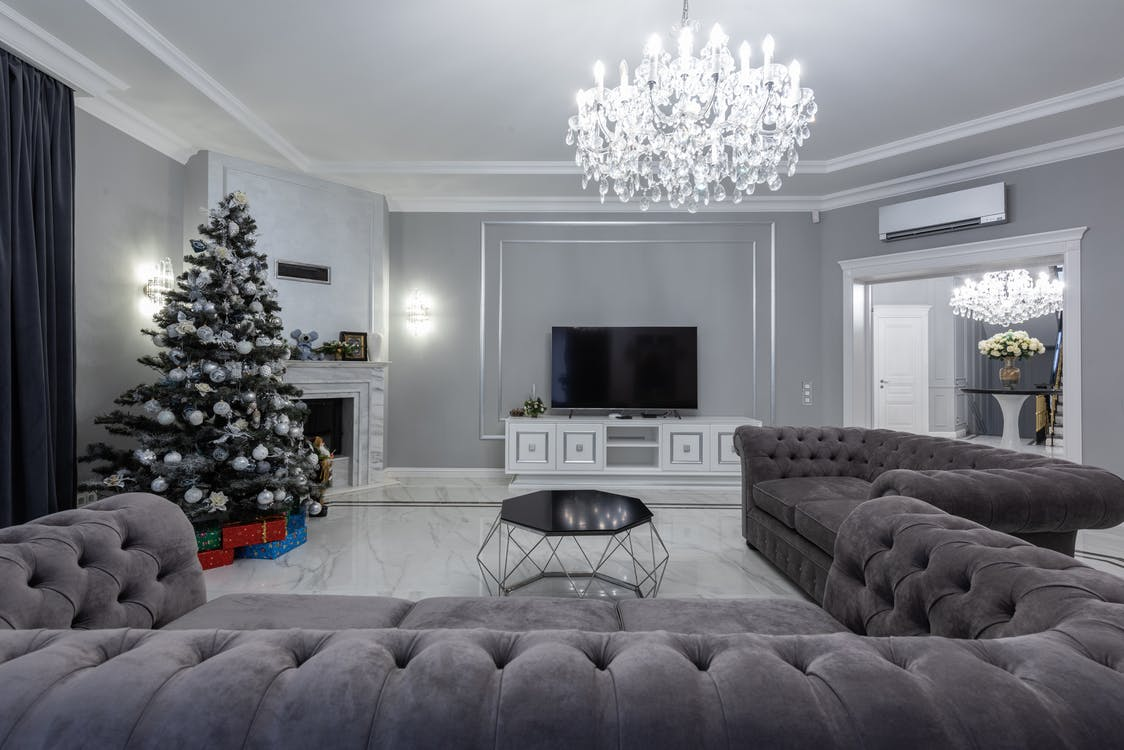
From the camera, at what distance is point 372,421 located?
496 cm

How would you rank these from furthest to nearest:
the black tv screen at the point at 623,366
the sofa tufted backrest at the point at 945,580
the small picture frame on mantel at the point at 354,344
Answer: the black tv screen at the point at 623,366, the small picture frame on mantel at the point at 354,344, the sofa tufted backrest at the point at 945,580

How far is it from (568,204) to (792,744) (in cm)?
523

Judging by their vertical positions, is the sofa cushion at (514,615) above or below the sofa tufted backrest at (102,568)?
below

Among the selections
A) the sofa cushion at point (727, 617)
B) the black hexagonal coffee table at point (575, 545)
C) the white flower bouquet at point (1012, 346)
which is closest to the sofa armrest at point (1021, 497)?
the sofa cushion at point (727, 617)

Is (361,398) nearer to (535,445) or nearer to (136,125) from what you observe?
(535,445)

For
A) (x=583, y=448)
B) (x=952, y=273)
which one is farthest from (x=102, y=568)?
(x=952, y=273)

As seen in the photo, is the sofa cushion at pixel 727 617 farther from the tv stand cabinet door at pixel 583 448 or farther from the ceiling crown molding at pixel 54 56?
the ceiling crown molding at pixel 54 56

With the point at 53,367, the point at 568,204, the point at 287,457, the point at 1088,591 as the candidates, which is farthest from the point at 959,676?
the point at 568,204

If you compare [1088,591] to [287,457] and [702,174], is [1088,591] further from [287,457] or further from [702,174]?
[287,457]

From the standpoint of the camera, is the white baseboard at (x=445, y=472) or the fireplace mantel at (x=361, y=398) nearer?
the fireplace mantel at (x=361, y=398)

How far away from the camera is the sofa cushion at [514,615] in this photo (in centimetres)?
147

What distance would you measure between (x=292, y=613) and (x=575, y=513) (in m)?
1.41

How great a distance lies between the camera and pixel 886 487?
2.02m

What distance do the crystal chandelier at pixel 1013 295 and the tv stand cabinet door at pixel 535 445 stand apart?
254 inches
